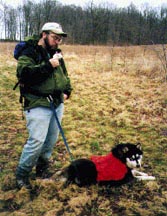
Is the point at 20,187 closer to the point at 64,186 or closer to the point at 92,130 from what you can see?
the point at 64,186

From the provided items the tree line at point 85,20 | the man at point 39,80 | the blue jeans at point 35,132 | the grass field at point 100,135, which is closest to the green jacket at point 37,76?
the man at point 39,80

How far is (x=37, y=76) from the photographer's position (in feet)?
11.1

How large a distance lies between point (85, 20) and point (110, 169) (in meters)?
50.1

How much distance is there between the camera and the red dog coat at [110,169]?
4.03 m

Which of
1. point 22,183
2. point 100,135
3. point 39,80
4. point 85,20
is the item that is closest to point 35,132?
point 39,80

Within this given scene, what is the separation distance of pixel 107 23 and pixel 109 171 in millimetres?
48794

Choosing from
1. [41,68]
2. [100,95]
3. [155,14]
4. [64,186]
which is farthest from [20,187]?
[155,14]

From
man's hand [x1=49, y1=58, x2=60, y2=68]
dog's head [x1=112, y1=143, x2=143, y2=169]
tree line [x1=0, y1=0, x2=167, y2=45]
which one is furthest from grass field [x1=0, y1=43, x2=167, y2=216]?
tree line [x1=0, y1=0, x2=167, y2=45]

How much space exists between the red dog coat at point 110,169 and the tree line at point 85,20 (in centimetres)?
3967

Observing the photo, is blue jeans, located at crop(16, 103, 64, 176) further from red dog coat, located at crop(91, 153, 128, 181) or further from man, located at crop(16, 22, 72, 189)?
red dog coat, located at crop(91, 153, 128, 181)

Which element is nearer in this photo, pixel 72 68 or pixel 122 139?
pixel 122 139

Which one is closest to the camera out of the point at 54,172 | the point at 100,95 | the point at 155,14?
the point at 54,172

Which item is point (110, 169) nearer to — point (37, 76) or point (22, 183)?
point (22, 183)

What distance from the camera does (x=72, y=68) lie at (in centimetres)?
1549
